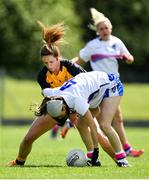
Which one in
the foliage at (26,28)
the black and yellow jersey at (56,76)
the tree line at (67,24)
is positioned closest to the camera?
the black and yellow jersey at (56,76)

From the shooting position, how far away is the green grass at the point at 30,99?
37.4 m

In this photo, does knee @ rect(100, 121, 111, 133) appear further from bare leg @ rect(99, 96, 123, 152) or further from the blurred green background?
the blurred green background

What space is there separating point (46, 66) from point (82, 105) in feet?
3.64

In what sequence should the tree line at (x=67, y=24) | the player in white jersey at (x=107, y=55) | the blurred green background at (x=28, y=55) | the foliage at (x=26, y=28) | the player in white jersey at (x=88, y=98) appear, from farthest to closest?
the tree line at (x=67, y=24)
the blurred green background at (x=28, y=55)
the foliage at (x=26, y=28)
the player in white jersey at (x=107, y=55)
the player in white jersey at (x=88, y=98)

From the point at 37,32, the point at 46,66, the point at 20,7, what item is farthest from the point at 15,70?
the point at 46,66

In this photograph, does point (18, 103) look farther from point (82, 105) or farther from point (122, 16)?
point (82, 105)

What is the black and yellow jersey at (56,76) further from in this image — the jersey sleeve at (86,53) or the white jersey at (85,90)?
the jersey sleeve at (86,53)

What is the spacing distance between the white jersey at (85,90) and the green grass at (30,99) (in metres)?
23.6

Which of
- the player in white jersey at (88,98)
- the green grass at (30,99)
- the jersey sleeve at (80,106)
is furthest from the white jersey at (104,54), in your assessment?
the green grass at (30,99)

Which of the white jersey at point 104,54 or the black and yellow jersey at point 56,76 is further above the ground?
the black and yellow jersey at point 56,76

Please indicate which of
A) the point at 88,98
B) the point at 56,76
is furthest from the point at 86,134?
the point at 56,76

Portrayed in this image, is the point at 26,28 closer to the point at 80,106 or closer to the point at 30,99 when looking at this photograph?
the point at 30,99

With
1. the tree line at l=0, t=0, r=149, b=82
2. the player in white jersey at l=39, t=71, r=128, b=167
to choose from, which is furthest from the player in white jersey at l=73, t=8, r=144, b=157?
the tree line at l=0, t=0, r=149, b=82

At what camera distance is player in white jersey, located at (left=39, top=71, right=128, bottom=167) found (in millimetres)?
11508
